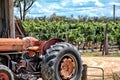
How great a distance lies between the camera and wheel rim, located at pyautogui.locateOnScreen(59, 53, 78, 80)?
31.5 feet

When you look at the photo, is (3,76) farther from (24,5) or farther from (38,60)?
(24,5)

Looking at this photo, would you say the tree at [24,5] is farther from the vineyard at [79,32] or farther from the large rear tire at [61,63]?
the large rear tire at [61,63]

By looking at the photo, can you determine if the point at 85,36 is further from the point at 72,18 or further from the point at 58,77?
the point at 58,77

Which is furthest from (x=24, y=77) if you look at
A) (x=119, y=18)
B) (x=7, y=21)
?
(x=119, y=18)

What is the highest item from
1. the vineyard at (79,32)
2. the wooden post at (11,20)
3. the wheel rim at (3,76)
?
the wooden post at (11,20)

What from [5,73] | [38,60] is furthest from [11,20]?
[5,73]

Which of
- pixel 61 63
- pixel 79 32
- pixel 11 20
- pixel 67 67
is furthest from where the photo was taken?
pixel 79 32

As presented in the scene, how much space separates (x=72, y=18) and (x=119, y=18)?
10913mm

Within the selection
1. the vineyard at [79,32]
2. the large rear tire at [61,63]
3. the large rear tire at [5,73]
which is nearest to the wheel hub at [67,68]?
the large rear tire at [61,63]

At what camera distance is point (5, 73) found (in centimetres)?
875

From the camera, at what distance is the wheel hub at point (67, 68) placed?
31.6 ft

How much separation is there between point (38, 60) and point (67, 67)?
0.69 m

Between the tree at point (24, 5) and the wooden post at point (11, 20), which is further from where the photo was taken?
the tree at point (24, 5)

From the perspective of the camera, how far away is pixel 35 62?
9852 mm
